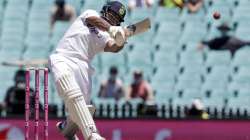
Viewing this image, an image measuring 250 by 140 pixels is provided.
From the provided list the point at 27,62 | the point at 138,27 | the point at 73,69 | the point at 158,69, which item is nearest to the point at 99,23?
the point at 138,27

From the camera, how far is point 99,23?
9.10m

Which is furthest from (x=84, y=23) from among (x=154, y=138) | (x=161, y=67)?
(x=161, y=67)

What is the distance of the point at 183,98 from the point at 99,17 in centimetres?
668

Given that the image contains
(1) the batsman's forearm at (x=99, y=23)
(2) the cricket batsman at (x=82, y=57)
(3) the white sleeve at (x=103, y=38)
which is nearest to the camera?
(1) the batsman's forearm at (x=99, y=23)

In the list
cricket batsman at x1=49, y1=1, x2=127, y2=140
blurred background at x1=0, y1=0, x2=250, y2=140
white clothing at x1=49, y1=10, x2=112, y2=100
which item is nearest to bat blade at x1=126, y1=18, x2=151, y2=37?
cricket batsman at x1=49, y1=1, x2=127, y2=140

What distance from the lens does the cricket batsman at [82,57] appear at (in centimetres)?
915

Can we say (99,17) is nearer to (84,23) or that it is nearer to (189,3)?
(84,23)

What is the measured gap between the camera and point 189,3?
17.4m

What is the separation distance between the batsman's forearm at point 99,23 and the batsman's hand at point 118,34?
8 cm

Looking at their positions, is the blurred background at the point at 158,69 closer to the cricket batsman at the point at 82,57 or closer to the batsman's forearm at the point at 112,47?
the cricket batsman at the point at 82,57

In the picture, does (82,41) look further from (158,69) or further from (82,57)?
(158,69)

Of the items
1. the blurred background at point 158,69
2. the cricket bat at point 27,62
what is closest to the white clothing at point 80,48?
the blurred background at point 158,69

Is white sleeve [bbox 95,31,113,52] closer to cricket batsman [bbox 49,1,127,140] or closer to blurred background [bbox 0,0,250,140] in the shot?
cricket batsman [bbox 49,1,127,140]

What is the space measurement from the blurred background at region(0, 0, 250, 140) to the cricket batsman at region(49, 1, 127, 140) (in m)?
4.26
